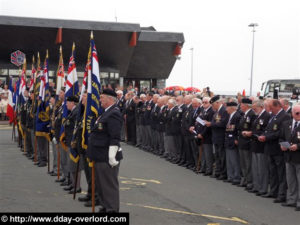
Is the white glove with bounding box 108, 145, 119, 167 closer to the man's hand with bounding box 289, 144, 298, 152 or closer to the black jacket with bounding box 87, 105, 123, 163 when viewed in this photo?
the black jacket with bounding box 87, 105, 123, 163

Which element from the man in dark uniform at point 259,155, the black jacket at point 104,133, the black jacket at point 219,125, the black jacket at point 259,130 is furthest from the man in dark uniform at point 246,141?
the black jacket at point 104,133

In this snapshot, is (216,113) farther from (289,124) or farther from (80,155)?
(80,155)

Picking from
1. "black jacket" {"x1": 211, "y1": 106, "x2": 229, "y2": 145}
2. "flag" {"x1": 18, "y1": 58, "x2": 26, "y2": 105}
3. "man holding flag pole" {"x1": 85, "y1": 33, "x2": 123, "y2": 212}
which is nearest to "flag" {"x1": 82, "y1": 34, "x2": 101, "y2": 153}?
"man holding flag pole" {"x1": 85, "y1": 33, "x2": 123, "y2": 212}

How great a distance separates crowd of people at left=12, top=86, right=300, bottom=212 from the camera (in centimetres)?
792

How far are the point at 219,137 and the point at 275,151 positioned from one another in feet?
7.64

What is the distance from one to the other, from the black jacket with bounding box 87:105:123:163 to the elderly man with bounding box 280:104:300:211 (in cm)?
338

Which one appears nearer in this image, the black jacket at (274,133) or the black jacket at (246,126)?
the black jacket at (274,133)

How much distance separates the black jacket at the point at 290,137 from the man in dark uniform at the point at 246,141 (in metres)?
1.32

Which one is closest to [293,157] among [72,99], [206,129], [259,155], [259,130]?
[259,155]

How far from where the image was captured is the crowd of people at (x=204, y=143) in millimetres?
7918

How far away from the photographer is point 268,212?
344 inches

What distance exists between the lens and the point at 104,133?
7.92 metres

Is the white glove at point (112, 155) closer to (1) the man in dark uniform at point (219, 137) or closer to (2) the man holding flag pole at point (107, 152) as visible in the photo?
(2) the man holding flag pole at point (107, 152)

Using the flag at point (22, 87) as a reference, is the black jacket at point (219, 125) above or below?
below
